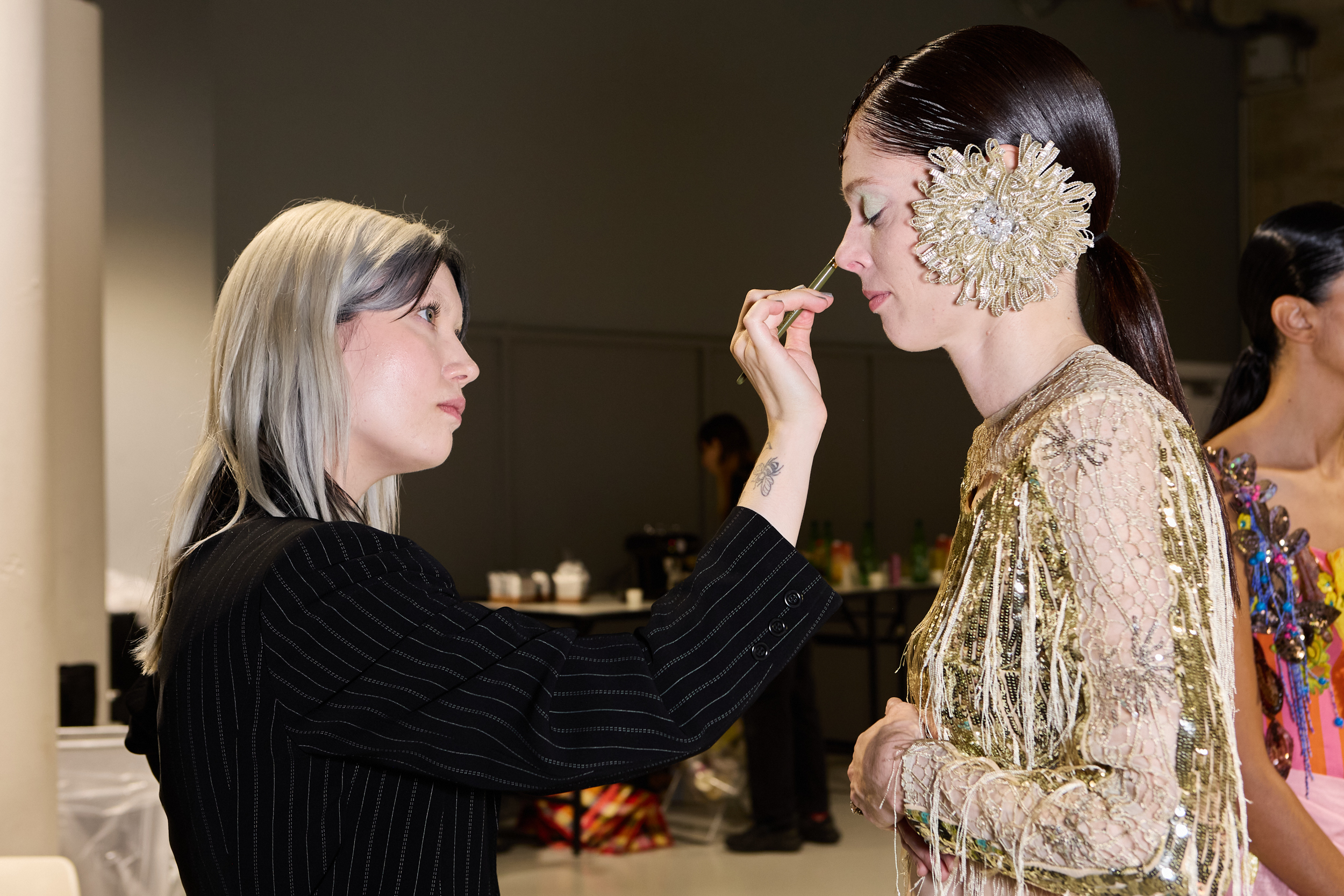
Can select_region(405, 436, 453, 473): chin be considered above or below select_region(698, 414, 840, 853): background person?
above

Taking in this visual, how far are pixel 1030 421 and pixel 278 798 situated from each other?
0.75 metres

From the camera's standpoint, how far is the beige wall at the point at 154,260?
509cm

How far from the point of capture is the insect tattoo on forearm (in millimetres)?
1155

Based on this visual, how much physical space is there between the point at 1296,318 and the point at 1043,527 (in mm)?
1035

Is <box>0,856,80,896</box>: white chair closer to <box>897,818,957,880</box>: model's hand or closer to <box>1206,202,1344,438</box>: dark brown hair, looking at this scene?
<box>897,818,957,880</box>: model's hand

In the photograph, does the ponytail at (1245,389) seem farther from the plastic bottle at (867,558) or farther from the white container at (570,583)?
the plastic bottle at (867,558)

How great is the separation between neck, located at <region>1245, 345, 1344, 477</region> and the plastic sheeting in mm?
2261

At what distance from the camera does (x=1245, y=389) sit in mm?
1979

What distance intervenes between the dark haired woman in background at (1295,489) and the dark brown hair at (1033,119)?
418 millimetres

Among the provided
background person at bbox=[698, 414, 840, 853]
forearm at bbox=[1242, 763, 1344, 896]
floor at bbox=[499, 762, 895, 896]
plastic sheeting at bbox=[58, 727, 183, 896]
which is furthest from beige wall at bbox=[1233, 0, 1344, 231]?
plastic sheeting at bbox=[58, 727, 183, 896]

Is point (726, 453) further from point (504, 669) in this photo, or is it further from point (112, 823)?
point (504, 669)

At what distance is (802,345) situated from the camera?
1273 mm

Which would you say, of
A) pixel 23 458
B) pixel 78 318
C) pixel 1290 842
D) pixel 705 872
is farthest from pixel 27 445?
pixel 705 872

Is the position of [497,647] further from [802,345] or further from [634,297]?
[634,297]
